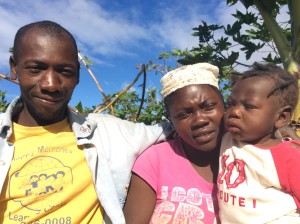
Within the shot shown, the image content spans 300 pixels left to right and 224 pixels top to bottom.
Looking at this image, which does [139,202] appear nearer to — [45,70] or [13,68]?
[45,70]

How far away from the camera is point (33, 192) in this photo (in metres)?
2.03

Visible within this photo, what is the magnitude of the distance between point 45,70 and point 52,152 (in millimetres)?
434

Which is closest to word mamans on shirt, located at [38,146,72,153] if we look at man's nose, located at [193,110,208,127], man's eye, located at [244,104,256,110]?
man's nose, located at [193,110,208,127]

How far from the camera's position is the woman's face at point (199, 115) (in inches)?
83.7

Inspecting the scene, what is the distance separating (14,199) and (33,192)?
97 mm

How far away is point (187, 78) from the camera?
219 centimetres

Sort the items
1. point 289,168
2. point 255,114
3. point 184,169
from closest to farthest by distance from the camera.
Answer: point 289,168 → point 255,114 → point 184,169

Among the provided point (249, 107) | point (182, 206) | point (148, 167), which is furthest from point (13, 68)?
point (249, 107)

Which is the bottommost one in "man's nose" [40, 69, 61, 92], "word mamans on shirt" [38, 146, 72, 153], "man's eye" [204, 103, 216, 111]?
"word mamans on shirt" [38, 146, 72, 153]

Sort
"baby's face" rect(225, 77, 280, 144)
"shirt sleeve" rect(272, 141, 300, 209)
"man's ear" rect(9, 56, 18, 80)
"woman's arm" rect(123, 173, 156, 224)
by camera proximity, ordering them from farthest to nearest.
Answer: "man's ear" rect(9, 56, 18, 80)
"woman's arm" rect(123, 173, 156, 224)
"baby's face" rect(225, 77, 280, 144)
"shirt sleeve" rect(272, 141, 300, 209)

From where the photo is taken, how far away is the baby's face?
2004 mm

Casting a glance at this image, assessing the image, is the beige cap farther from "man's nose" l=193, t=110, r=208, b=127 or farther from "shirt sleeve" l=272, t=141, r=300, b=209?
"shirt sleeve" l=272, t=141, r=300, b=209

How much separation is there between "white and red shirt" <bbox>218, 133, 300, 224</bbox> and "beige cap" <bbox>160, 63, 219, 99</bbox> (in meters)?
0.44

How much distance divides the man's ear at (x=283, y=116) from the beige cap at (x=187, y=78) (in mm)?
395
